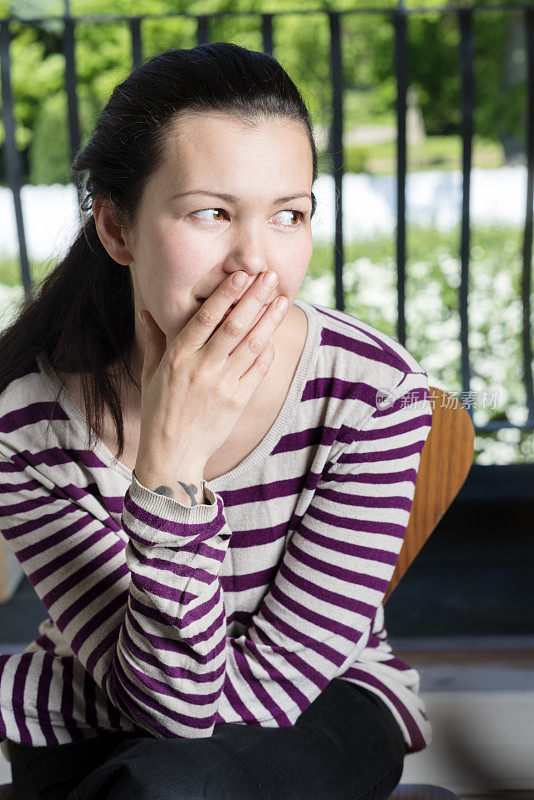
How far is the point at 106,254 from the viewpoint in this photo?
121 cm

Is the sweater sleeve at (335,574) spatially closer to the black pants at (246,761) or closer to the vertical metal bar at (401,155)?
the black pants at (246,761)

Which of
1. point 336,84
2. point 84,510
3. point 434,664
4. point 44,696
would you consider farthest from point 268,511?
point 336,84

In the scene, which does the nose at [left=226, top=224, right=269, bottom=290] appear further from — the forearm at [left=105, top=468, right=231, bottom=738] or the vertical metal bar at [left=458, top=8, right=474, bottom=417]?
the vertical metal bar at [left=458, top=8, right=474, bottom=417]

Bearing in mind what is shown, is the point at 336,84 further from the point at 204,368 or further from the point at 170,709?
the point at 170,709

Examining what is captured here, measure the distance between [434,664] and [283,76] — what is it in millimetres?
1239

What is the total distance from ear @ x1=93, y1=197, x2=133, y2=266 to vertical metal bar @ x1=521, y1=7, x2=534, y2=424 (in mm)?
1748

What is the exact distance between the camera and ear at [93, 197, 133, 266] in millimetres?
1118

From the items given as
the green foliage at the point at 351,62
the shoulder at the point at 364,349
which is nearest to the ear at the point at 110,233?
the shoulder at the point at 364,349

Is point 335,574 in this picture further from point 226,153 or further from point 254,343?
point 226,153

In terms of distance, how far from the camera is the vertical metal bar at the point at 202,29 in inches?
92.1

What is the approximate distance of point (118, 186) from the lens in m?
1.08

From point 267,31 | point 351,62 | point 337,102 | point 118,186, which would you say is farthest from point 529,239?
point 351,62

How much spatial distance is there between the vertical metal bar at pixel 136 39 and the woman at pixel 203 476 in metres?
1.32

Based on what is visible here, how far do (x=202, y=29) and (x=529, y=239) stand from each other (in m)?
1.10
